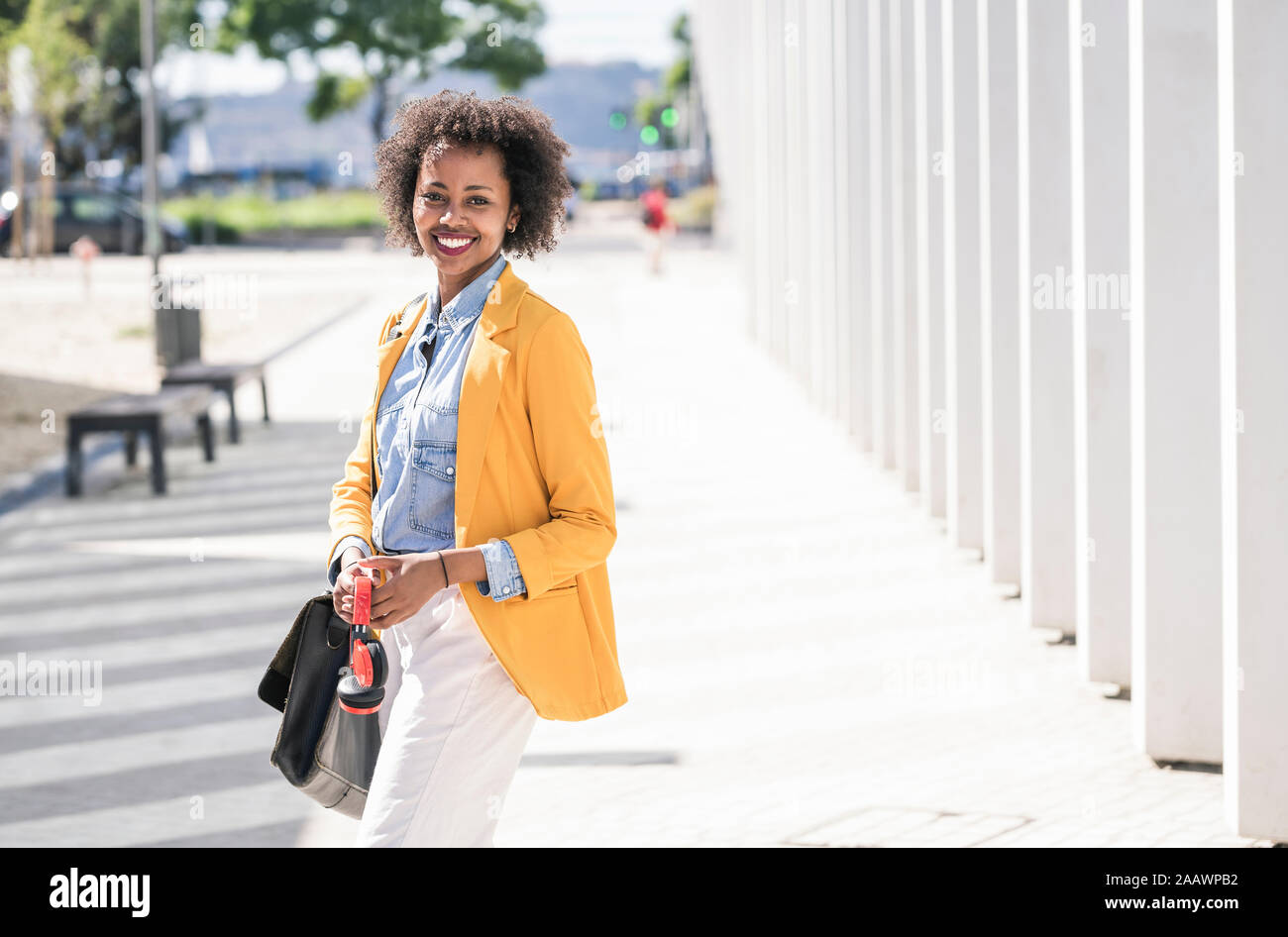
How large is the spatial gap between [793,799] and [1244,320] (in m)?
2.00

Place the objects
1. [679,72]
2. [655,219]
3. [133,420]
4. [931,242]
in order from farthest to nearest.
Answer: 1. [679,72]
2. [655,219]
3. [133,420]
4. [931,242]

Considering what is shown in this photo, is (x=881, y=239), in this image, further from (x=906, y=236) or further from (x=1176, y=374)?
(x=1176, y=374)

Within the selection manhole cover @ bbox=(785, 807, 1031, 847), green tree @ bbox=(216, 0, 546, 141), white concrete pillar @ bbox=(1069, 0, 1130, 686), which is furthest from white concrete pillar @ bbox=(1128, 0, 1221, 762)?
green tree @ bbox=(216, 0, 546, 141)

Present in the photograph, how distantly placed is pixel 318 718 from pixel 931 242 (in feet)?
24.8

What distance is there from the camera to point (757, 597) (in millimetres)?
8484

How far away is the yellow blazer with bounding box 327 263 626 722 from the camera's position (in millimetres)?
3174

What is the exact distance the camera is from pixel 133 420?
11453 millimetres

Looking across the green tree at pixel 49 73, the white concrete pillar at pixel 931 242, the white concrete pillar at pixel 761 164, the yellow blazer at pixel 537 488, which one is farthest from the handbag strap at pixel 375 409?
the green tree at pixel 49 73

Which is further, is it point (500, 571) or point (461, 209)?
point (461, 209)

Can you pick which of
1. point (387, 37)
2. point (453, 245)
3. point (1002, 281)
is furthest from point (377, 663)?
point (387, 37)

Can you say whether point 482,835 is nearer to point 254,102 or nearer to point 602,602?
point 602,602

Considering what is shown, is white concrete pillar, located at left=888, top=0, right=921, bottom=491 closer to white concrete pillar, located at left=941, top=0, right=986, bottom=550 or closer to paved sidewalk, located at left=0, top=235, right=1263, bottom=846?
paved sidewalk, located at left=0, top=235, right=1263, bottom=846

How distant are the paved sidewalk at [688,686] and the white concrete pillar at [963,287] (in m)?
0.34
